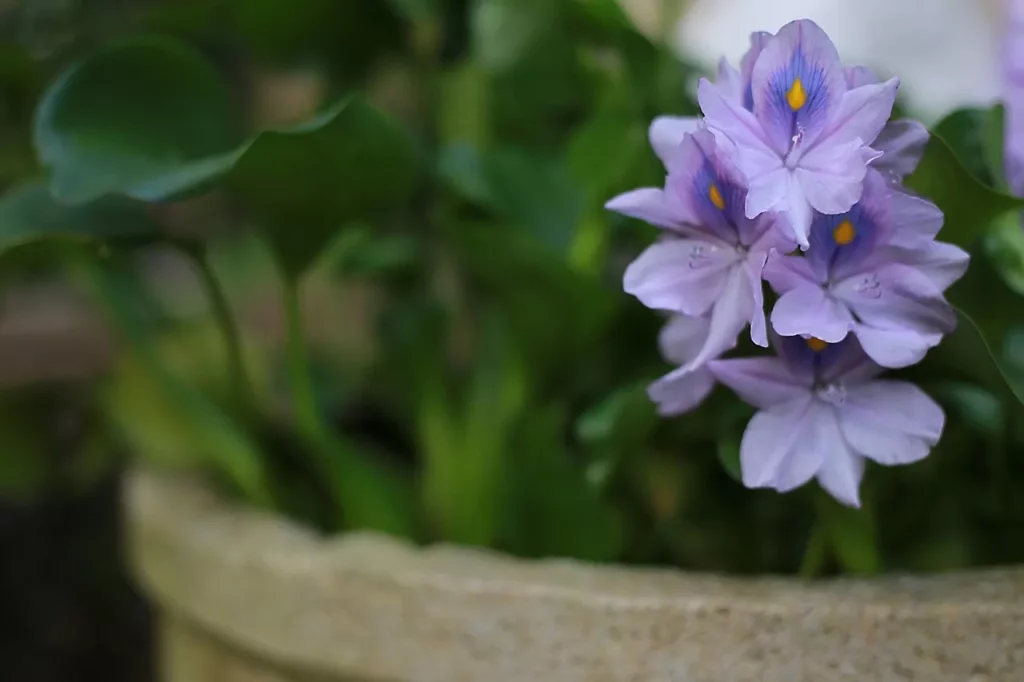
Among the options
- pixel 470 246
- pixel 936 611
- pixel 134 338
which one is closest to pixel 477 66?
pixel 470 246

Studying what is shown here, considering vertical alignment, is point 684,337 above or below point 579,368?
above

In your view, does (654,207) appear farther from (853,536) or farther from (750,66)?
(853,536)

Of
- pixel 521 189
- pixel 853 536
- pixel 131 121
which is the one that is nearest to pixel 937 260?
pixel 853 536

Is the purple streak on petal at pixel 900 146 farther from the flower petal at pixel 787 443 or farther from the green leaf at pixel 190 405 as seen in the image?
the green leaf at pixel 190 405

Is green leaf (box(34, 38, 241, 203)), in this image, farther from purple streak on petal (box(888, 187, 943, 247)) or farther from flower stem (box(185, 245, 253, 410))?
purple streak on petal (box(888, 187, 943, 247))

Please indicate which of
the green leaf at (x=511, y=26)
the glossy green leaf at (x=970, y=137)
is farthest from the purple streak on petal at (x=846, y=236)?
the green leaf at (x=511, y=26)
